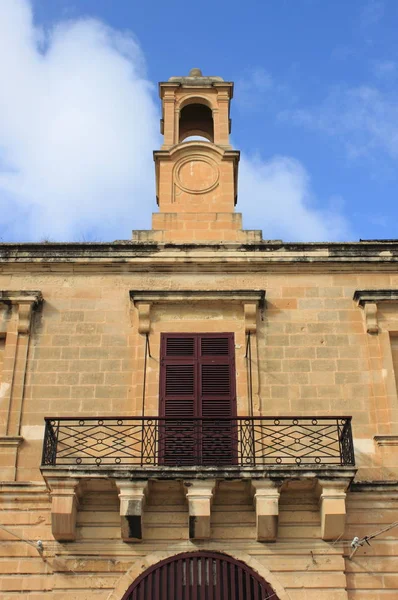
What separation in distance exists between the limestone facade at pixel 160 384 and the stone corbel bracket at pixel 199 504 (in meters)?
0.02

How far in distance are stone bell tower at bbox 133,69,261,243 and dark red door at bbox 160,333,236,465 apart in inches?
83.3

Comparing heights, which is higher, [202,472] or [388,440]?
[388,440]

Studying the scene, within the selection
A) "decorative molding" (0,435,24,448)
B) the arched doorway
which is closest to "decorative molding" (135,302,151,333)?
"decorative molding" (0,435,24,448)

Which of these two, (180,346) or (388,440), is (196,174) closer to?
(180,346)

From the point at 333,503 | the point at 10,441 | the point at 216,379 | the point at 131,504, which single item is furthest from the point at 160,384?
the point at 333,503

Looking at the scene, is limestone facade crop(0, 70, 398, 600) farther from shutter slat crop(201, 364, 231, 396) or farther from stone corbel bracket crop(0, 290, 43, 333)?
shutter slat crop(201, 364, 231, 396)

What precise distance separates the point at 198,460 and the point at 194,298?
2897mm

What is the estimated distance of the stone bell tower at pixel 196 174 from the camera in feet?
51.1

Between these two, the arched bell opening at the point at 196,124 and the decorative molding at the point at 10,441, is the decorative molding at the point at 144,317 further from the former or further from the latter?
the arched bell opening at the point at 196,124

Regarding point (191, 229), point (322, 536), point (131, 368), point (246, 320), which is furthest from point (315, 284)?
point (322, 536)

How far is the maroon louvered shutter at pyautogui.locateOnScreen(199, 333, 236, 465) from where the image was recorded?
1287 centimetres

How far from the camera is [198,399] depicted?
44.7 feet

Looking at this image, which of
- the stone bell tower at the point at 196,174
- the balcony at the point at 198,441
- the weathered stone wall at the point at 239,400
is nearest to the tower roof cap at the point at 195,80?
the stone bell tower at the point at 196,174

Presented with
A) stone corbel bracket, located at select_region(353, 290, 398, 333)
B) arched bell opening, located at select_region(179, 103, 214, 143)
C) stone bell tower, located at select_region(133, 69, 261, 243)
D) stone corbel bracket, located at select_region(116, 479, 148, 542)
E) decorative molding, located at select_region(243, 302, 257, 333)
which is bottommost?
stone corbel bracket, located at select_region(116, 479, 148, 542)
